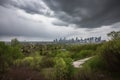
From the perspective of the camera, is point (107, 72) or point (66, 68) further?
point (107, 72)

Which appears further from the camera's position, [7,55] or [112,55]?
[7,55]

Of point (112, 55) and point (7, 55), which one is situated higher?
point (112, 55)

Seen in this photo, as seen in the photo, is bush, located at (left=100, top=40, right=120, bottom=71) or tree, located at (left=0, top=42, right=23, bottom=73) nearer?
bush, located at (left=100, top=40, right=120, bottom=71)

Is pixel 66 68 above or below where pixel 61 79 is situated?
above

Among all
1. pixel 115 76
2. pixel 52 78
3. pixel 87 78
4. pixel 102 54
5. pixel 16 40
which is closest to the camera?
pixel 87 78

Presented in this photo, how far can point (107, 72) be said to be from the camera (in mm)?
19125

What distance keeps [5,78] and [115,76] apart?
10.4 meters

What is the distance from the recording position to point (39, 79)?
54.2ft

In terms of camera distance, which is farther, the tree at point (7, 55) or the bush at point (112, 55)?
the tree at point (7, 55)

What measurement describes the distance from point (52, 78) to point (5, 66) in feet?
22.2

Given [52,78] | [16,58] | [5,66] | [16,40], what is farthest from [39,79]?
[16,40]

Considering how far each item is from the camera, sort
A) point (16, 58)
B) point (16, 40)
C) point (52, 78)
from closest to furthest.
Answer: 1. point (52, 78)
2. point (16, 58)
3. point (16, 40)

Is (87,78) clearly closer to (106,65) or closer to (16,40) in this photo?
(106,65)

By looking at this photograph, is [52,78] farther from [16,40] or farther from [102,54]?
[16,40]
